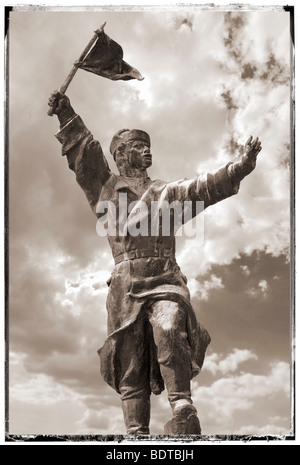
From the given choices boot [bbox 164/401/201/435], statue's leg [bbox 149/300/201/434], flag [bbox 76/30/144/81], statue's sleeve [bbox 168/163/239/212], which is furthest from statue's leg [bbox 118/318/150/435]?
flag [bbox 76/30/144/81]

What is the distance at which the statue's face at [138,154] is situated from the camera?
13.9m

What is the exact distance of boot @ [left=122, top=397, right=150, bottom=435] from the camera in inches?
512

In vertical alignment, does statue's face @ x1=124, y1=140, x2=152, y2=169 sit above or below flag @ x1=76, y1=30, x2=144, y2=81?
below

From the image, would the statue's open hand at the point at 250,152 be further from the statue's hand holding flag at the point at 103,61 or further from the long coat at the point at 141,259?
the statue's hand holding flag at the point at 103,61

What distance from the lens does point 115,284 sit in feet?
43.9

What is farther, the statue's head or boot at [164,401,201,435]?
the statue's head

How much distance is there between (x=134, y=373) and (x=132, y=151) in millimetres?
2763

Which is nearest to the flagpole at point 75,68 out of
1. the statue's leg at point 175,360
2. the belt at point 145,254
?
the belt at point 145,254

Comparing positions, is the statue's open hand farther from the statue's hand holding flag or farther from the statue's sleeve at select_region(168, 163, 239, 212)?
the statue's hand holding flag

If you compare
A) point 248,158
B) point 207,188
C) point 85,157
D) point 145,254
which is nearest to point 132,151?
point 85,157

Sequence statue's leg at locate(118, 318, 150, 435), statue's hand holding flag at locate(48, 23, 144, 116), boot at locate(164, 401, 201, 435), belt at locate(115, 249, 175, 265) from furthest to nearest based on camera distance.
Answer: statue's hand holding flag at locate(48, 23, 144, 116) → belt at locate(115, 249, 175, 265) → statue's leg at locate(118, 318, 150, 435) → boot at locate(164, 401, 201, 435)

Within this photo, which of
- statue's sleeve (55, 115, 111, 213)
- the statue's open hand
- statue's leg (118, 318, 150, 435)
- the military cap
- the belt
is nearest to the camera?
the statue's open hand

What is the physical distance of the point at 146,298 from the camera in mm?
13180
